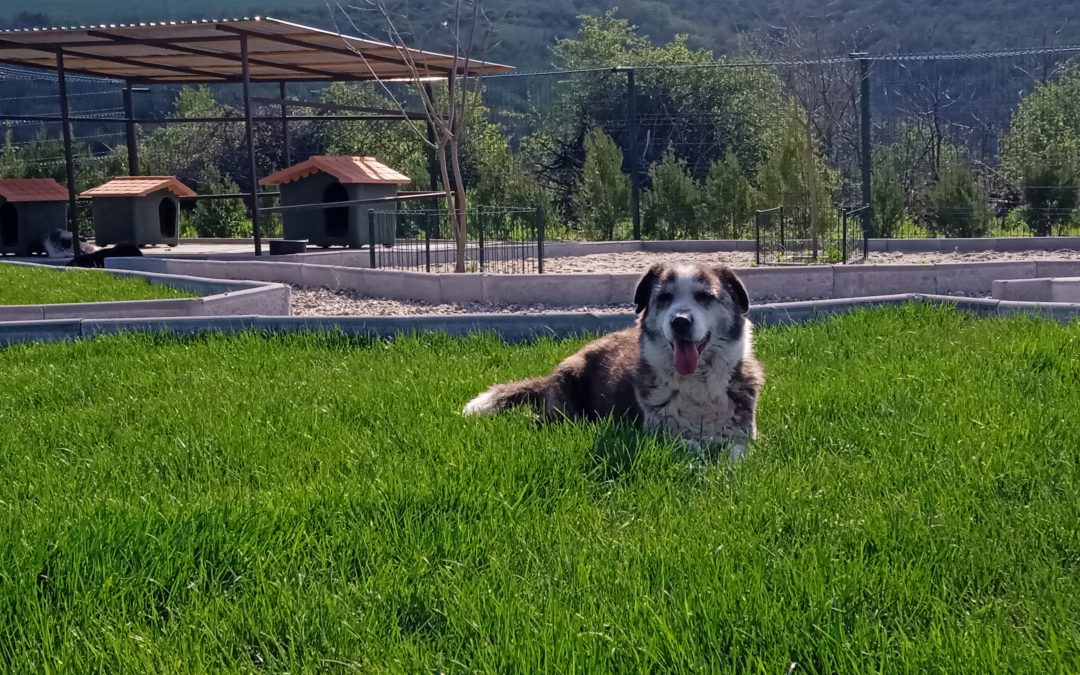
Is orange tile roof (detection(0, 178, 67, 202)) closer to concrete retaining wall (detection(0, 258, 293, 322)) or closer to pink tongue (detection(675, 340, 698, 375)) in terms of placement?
concrete retaining wall (detection(0, 258, 293, 322))

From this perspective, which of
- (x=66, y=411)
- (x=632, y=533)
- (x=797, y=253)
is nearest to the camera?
(x=632, y=533)

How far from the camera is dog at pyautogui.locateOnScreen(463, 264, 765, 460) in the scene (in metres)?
5.04

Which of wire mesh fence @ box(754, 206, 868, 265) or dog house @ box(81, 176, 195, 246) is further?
dog house @ box(81, 176, 195, 246)

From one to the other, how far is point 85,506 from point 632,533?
195 centimetres

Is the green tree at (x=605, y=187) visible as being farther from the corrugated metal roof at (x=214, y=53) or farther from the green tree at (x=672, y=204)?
the corrugated metal roof at (x=214, y=53)

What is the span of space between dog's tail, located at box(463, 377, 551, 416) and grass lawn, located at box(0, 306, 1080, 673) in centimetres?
21

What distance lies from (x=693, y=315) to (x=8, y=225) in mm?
16420

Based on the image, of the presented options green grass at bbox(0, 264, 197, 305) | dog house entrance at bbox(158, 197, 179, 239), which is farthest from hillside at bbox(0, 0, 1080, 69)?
green grass at bbox(0, 264, 197, 305)

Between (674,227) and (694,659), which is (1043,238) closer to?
(674,227)

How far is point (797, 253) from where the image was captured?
15422 millimetres

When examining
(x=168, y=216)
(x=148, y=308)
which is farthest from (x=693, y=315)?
(x=168, y=216)

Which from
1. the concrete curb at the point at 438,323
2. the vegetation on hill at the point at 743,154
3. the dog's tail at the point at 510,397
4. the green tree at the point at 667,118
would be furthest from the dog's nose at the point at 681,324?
the green tree at the point at 667,118

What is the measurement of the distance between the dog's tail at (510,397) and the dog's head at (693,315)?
0.69 metres

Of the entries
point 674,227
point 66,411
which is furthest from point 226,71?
point 66,411
